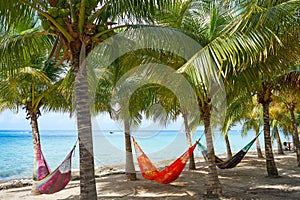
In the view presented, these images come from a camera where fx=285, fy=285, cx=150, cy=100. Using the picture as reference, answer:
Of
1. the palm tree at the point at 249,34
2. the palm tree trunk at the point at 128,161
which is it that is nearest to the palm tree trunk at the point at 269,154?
the palm tree at the point at 249,34

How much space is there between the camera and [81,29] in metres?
2.68

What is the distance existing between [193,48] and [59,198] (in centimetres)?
324

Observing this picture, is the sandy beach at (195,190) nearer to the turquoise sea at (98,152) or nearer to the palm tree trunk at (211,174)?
the palm tree trunk at (211,174)

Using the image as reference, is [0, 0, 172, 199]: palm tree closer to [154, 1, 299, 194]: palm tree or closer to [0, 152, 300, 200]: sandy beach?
[154, 1, 299, 194]: palm tree

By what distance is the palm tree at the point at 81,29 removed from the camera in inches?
100

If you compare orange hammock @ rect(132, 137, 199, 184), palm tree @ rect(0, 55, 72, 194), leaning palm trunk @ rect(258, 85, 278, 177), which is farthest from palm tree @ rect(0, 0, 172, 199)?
leaning palm trunk @ rect(258, 85, 278, 177)

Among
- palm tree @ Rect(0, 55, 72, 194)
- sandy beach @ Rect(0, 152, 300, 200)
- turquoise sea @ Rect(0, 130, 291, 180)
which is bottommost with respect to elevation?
turquoise sea @ Rect(0, 130, 291, 180)

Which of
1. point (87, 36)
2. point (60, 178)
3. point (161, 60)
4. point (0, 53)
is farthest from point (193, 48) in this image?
point (60, 178)

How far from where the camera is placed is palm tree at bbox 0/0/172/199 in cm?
255

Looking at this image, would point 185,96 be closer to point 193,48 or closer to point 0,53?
point 193,48

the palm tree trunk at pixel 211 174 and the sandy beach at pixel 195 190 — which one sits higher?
the palm tree trunk at pixel 211 174

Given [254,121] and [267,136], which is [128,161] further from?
[254,121]

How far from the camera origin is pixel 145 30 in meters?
3.08

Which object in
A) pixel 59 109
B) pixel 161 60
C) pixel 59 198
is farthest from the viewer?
pixel 59 109
